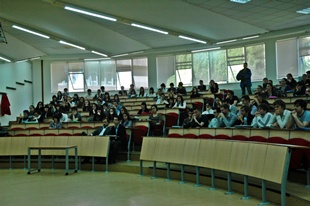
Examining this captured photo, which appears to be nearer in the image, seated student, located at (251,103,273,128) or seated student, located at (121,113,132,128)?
seated student, located at (251,103,273,128)

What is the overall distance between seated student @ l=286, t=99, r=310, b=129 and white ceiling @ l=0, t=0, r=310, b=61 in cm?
553

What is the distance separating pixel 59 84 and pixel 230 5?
12569 millimetres

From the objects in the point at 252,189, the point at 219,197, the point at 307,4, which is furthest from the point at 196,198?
the point at 307,4

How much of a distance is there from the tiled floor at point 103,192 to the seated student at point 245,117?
6.84ft

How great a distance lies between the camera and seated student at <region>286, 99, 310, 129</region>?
700 centimetres

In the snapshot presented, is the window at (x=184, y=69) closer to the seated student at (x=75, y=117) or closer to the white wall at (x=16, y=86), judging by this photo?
the seated student at (x=75, y=117)

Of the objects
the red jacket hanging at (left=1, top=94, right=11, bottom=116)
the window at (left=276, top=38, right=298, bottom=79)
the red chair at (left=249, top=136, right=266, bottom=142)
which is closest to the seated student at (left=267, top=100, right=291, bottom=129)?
the red chair at (left=249, top=136, right=266, bottom=142)

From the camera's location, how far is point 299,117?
7164mm

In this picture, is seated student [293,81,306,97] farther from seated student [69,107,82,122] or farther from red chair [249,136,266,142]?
seated student [69,107,82,122]

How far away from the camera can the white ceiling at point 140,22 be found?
12.4 meters

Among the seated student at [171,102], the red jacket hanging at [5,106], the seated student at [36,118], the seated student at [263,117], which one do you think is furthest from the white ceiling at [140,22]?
the seated student at [263,117]

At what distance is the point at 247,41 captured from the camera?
17.4m

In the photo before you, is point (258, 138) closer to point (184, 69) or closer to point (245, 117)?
point (245, 117)

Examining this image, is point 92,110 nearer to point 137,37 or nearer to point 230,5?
point 137,37
